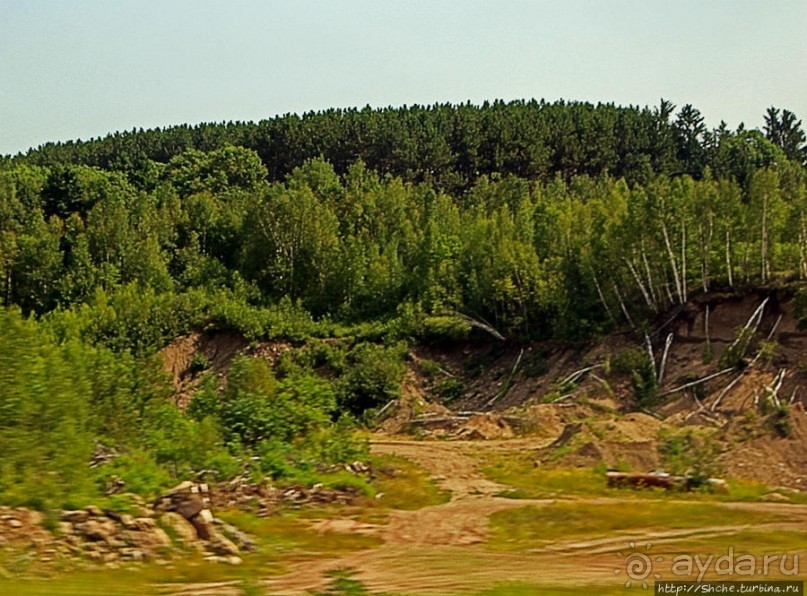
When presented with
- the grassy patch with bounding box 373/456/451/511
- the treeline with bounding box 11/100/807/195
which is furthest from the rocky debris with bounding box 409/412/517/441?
the treeline with bounding box 11/100/807/195

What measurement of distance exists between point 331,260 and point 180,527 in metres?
45.8

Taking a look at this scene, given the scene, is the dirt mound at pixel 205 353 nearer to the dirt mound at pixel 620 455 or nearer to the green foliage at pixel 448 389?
the green foliage at pixel 448 389

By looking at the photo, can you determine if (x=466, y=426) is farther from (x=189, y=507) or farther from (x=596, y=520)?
(x=189, y=507)

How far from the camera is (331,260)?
194 feet

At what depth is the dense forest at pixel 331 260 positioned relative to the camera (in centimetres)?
2027

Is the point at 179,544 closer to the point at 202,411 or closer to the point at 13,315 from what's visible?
the point at 13,315

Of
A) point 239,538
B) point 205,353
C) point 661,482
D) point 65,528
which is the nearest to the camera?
point 65,528

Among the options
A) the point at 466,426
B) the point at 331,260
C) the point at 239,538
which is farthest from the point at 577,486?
the point at 331,260

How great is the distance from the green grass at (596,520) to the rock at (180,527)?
446 cm

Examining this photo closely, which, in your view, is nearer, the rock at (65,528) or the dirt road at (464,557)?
the dirt road at (464,557)

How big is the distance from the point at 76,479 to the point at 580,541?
24.4 feet

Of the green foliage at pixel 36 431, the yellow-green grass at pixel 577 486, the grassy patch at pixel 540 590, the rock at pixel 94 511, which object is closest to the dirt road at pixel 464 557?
the grassy patch at pixel 540 590

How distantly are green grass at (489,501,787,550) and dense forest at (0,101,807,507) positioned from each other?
18.0 feet

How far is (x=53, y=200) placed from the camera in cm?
7206
